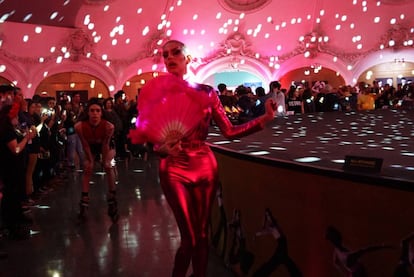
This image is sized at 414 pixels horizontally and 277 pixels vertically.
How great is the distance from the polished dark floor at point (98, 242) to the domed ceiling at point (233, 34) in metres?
8.63

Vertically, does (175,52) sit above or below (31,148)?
above

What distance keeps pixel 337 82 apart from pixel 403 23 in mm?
2846

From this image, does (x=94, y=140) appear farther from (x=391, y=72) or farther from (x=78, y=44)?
(x=391, y=72)

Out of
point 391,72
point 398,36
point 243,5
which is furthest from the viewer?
point 391,72

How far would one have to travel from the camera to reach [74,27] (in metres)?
13.4

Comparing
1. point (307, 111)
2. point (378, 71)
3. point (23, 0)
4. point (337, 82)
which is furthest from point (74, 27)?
point (378, 71)

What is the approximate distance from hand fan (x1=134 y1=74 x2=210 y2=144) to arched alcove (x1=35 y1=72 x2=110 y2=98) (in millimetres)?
11837

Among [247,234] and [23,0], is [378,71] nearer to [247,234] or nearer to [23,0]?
[23,0]

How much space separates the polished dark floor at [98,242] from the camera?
3.14 metres

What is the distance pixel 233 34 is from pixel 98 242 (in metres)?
12.6

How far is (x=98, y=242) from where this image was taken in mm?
3773

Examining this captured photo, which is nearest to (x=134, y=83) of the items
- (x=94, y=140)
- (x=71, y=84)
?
(x=71, y=84)

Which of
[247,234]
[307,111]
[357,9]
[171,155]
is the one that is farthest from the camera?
[357,9]

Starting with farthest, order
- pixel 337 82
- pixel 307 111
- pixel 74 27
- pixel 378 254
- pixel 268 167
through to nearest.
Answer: pixel 337 82 → pixel 74 27 → pixel 307 111 → pixel 268 167 → pixel 378 254
